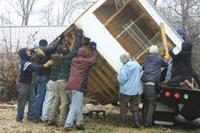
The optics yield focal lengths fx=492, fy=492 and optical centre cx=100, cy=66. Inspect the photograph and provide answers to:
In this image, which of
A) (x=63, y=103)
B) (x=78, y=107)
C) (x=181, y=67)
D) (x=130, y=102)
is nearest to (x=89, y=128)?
(x=78, y=107)

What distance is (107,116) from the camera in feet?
45.3

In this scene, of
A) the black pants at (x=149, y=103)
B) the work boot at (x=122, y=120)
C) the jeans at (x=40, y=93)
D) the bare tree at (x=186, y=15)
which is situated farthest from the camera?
the bare tree at (x=186, y=15)

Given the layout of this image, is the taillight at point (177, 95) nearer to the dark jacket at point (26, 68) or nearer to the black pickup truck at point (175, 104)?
the black pickup truck at point (175, 104)

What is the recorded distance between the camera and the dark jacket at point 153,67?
11047mm

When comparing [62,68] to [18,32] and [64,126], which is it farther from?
[18,32]

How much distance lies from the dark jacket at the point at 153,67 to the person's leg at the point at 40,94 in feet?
7.95

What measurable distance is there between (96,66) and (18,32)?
94.6ft

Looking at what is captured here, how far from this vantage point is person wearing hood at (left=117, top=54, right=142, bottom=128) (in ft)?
35.7

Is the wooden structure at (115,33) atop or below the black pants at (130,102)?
atop

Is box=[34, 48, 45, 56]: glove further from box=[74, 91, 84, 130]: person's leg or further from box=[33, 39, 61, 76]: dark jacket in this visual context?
box=[74, 91, 84, 130]: person's leg

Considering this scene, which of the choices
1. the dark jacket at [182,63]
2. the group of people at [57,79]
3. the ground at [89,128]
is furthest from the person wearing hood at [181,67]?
the group of people at [57,79]

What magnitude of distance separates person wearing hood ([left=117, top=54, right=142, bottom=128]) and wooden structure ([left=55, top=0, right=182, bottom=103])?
0.96 feet

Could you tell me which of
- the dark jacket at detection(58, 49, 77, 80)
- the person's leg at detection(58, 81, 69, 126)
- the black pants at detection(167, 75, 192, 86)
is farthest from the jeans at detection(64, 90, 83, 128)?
the black pants at detection(167, 75, 192, 86)

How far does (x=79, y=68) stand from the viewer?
10625 mm
